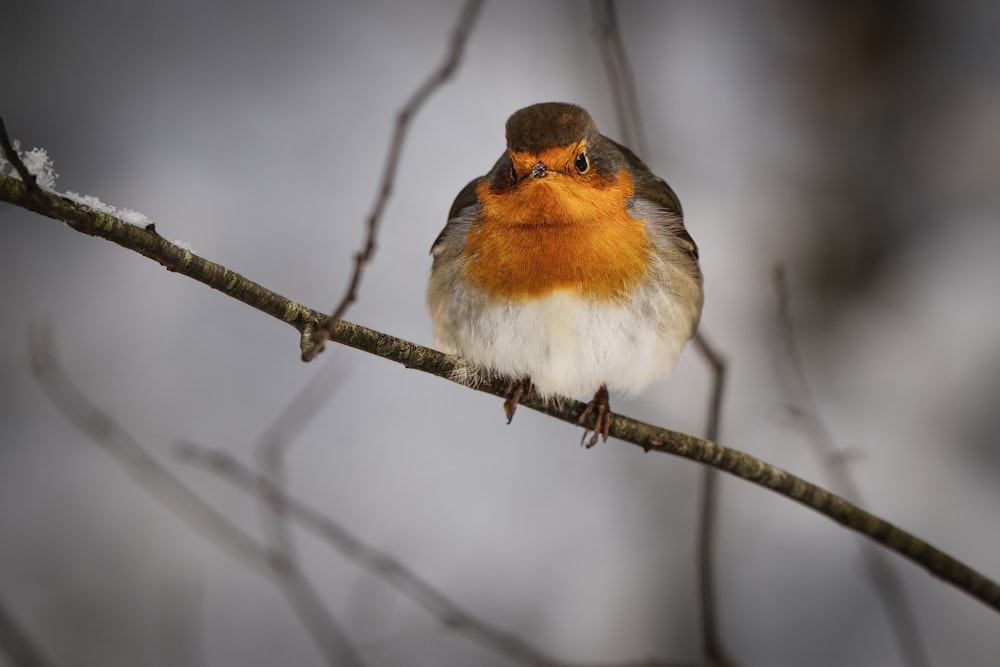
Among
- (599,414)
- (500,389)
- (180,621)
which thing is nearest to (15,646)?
(500,389)

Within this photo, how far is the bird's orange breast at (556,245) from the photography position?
2412 millimetres

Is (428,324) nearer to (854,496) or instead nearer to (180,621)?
(180,621)

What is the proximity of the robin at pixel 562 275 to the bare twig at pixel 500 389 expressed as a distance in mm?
122

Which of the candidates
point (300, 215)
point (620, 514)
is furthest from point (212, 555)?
point (620, 514)

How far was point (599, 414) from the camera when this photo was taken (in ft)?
8.52

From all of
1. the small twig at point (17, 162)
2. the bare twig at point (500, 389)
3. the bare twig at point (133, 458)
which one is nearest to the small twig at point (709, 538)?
the bare twig at point (500, 389)

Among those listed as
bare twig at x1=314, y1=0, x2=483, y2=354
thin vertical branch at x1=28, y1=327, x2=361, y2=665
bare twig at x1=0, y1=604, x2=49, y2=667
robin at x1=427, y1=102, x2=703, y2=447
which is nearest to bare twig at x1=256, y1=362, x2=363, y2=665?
thin vertical branch at x1=28, y1=327, x2=361, y2=665

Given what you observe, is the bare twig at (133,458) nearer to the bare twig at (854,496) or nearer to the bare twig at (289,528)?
the bare twig at (289,528)

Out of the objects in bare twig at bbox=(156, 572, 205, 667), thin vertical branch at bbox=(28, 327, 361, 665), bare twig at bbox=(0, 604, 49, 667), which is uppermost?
thin vertical branch at bbox=(28, 327, 361, 665)

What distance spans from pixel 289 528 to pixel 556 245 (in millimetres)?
2066

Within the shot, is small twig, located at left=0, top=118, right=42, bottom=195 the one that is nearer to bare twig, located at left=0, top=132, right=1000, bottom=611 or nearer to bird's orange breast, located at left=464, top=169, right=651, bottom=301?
bare twig, located at left=0, top=132, right=1000, bottom=611

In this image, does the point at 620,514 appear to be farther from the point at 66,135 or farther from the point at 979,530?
the point at 66,135

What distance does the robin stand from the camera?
241 centimetres

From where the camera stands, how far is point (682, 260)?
267 cm
